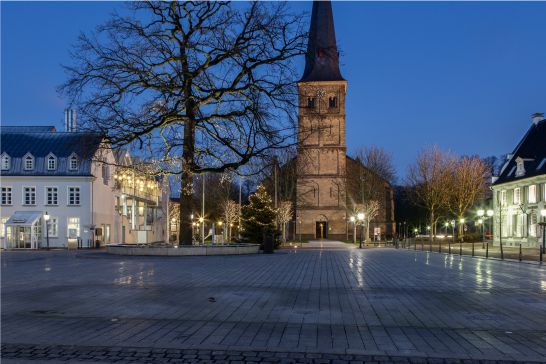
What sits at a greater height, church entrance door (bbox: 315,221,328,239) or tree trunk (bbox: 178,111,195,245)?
tree trunk (bbox: 178,111,195,245)

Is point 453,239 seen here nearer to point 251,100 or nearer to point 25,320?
point 251,100

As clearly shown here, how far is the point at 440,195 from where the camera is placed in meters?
65.9

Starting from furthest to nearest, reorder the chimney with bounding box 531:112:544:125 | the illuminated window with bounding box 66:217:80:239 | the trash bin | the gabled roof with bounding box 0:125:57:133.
Answer: 1. the gabled roof with bounding box 0:125:57:133
2. the chimney with bounding box 531:112:544:125
3. the illuminated window with bounding box 66:217:80:239
4. the trash bin

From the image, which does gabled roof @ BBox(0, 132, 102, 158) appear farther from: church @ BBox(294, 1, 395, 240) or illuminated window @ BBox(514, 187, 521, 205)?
illuminated window @ BBox(514, 187, 521, 205)

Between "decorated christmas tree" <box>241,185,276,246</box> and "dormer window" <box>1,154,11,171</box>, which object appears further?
"dormer window" <box>1,154,11,171</box>

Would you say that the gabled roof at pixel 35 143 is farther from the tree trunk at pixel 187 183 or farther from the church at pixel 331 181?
the church at pixel 331 181

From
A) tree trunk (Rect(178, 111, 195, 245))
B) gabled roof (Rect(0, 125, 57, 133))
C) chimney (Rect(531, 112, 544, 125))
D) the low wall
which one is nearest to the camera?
tree trunk (Rect(178, 111, 195, 245))

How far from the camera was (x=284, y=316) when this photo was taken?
9742mm

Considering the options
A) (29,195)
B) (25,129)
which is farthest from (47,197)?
(25,129)

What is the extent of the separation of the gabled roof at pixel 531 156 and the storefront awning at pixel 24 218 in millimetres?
47532

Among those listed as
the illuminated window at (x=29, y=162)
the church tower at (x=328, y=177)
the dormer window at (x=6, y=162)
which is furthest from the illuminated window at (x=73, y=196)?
the church tower at (x=328, y=177)

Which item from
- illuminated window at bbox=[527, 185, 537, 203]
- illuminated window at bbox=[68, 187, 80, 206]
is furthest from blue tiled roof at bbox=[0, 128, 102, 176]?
illuminated window at bbox=[527, 185, 537, 203]

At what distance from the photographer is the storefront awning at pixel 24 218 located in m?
52.3

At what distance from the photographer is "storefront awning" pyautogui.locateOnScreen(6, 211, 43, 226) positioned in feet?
172
